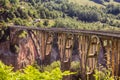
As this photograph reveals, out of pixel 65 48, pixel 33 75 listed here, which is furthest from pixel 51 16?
pixel 33 75

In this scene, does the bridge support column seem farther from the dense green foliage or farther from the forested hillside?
the dense green foliage

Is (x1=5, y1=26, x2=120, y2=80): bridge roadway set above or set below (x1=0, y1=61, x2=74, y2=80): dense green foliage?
below

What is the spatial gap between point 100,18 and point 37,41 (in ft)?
306

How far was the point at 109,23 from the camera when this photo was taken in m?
159

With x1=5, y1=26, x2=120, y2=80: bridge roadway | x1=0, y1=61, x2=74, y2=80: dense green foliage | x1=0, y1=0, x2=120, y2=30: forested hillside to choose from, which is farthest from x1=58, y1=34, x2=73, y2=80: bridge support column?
x1=0, y1=61, x2=74, y2=80: dense green foliage

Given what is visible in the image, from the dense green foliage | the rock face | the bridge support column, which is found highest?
the dense green foliage

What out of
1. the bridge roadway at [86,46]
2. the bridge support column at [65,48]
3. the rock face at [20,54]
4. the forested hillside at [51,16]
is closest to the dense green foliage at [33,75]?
the bridge roadway at [86,46]

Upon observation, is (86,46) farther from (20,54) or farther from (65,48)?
(20,54)

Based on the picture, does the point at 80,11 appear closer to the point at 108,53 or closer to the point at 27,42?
the point at 27,42

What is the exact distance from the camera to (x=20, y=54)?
3927 inches

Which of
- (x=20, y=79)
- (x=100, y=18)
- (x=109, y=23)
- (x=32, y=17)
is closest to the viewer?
(x=20, y=79)

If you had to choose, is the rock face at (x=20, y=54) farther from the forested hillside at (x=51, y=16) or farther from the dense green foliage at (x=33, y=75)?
the dense green foliage at (x=33, y=75)

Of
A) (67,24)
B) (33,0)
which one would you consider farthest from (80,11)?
(67,24)

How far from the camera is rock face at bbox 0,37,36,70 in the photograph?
312ft
